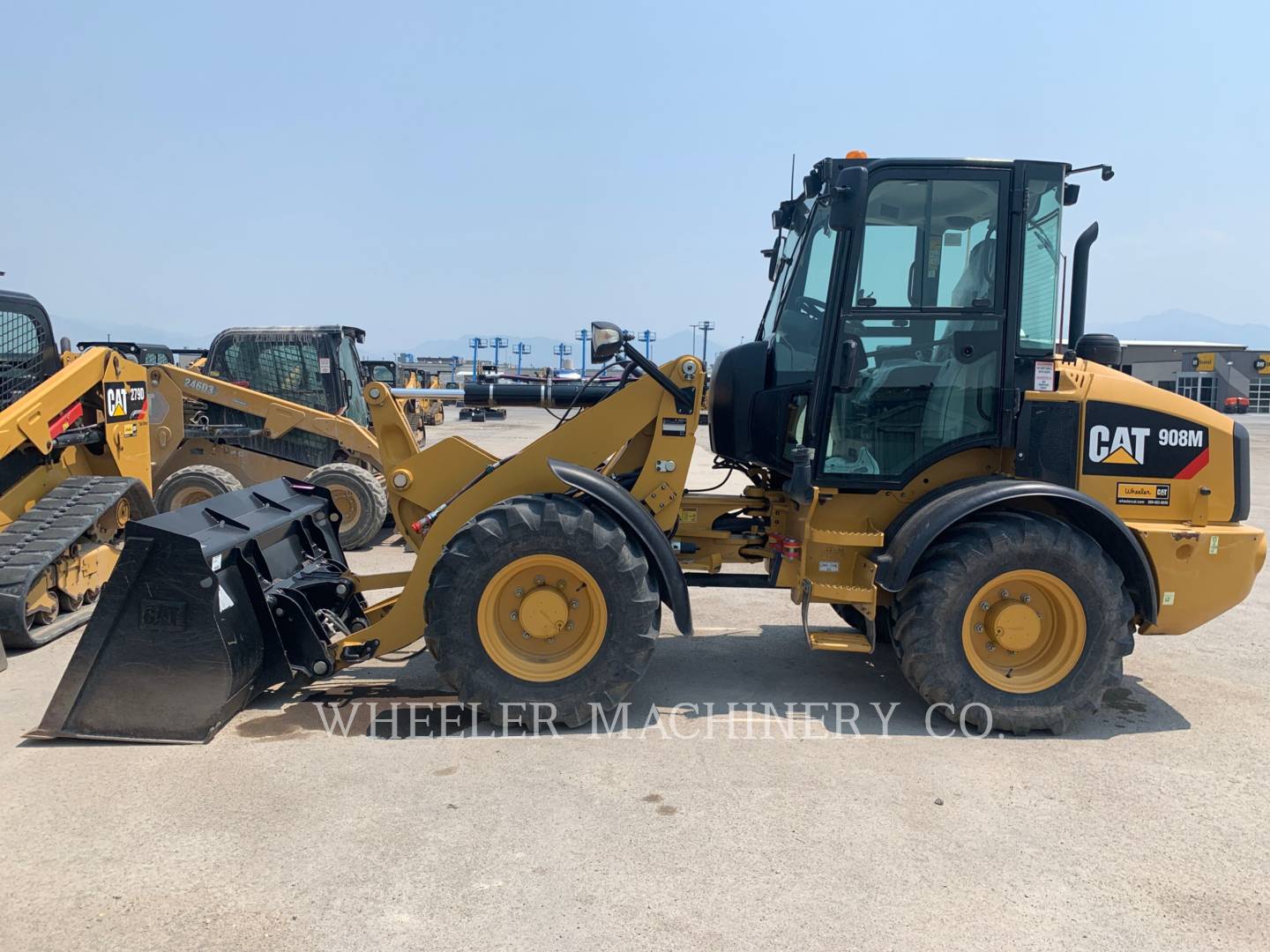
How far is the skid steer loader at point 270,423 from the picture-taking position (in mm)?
9070

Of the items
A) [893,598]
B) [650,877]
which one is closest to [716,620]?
[893,598]

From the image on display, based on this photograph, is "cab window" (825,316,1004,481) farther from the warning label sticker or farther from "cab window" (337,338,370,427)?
"cab window" (337,338,370,427)

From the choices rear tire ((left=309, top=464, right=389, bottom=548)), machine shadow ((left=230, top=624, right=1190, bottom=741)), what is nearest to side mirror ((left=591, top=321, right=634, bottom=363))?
machine shadow ((left=230, top=624, right=1190, bottom=741))

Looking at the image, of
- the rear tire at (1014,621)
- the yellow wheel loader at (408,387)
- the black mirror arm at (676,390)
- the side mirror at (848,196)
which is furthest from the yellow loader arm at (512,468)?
the rear tire at (1014,621)

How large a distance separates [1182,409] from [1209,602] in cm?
99

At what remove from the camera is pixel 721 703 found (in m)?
4.68

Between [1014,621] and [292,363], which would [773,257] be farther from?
[292,363]

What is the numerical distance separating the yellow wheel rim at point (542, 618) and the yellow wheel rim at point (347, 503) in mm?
5294

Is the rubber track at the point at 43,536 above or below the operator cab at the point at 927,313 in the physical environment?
below

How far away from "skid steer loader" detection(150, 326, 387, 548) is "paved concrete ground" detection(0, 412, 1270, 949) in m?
4.52

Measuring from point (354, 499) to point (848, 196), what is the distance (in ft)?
21.4

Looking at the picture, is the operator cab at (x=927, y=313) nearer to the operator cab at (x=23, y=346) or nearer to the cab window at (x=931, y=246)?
the cab window at (x=931, y=246)

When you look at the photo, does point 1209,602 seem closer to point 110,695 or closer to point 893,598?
point 893,598

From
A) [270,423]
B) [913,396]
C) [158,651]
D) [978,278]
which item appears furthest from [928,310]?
[270,423]
